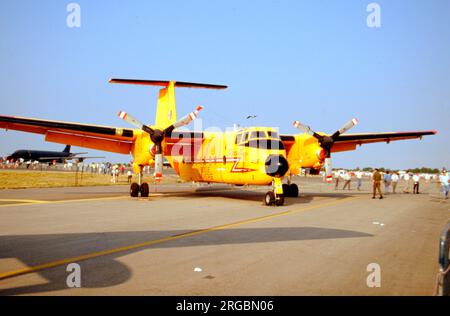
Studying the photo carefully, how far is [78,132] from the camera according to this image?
1948 centimetres

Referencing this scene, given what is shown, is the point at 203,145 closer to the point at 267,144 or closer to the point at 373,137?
the point at 267,144

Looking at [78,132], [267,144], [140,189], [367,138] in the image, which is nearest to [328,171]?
[367,138]

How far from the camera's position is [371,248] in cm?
759

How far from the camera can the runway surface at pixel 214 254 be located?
4863mm

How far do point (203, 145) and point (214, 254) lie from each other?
14.7 metres

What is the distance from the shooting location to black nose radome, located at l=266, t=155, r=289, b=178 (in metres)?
15.7

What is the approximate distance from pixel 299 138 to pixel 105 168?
169 ft

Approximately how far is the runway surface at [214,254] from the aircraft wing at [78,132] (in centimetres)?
703

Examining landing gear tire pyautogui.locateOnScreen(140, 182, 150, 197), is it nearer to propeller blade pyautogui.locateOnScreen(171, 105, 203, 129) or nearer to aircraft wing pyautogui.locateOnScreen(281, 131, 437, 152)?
propeller blade pyautogui.locateOnScreen(171, 105, 203, 129)

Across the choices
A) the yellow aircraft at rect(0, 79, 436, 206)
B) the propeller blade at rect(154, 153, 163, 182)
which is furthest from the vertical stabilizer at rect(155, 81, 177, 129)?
the propeller blade at rect(154, 153, 163, 182)

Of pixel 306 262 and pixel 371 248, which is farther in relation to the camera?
pixel 371 248

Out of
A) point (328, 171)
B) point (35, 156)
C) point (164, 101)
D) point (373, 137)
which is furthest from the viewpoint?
point (35, 156)
